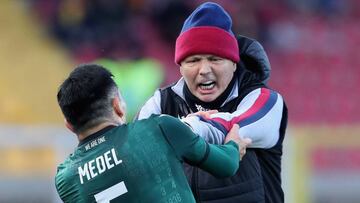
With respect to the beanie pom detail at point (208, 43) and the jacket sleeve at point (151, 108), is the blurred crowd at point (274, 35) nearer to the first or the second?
the jacket sleeve at point (151, 108)

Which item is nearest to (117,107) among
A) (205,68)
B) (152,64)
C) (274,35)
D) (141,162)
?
(141,162)

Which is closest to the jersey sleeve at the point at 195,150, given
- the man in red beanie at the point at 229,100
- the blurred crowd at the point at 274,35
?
the man in red beanie at the point at 229,100

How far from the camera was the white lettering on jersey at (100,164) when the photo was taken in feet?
12.0

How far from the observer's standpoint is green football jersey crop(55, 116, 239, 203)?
366 cm

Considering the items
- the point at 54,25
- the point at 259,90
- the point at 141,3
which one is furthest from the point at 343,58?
the point at 259,90

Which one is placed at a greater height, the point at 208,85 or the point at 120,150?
the point at 208,85

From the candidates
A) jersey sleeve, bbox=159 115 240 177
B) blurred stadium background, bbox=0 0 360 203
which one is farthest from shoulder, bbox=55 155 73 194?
blurred stadium background, bbox=0 0 360 203

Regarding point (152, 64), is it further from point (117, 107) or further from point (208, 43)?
point (117, 107)

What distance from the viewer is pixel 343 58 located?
49.2 ft

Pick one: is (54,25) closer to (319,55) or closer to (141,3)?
(141,3)

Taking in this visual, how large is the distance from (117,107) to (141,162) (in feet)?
0.77

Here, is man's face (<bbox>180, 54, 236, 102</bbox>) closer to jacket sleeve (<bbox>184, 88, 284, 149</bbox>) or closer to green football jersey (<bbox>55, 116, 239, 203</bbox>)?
jacket sleeve (<bbox>184, 88, 284, 149</bbox>)

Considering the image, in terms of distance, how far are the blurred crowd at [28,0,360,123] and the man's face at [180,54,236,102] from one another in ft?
27.2

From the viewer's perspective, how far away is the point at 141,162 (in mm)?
3660
